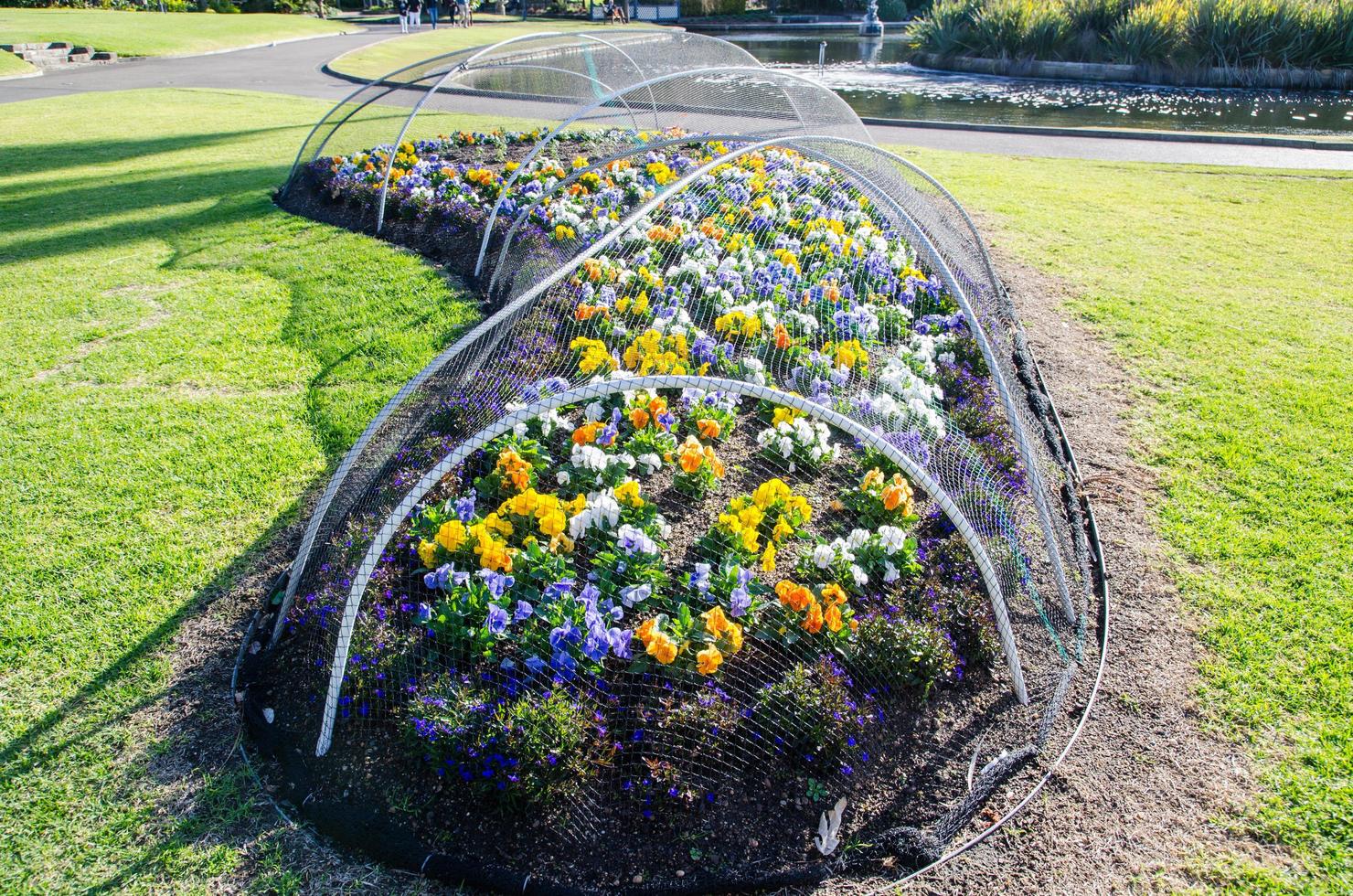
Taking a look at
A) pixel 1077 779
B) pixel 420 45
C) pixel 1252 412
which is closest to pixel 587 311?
pixel 1077 779

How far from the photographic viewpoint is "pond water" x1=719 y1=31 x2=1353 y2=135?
47.9ft

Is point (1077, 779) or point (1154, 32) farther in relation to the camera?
point (1154, 32)

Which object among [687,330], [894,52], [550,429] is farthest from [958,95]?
[550,429]

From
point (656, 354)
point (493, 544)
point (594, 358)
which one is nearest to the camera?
point (493, 544)

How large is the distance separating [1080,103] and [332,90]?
1557 centimetres

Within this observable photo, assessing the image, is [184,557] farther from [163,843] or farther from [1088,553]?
[1088,553]

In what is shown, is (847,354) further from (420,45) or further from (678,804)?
(420,45)

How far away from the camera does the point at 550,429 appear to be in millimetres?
4121

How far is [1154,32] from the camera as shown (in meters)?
17.8

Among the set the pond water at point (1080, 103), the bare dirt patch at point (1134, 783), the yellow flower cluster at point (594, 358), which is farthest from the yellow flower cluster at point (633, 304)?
the pond water at point (1080, 103)

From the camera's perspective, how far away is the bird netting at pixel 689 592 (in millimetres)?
2730

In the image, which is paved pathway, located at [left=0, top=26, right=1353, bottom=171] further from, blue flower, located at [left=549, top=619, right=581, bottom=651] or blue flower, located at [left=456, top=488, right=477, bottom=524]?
blue flower, located at [left=549, top=619, right=581, bottom=651]

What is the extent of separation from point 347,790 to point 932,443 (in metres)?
3.00

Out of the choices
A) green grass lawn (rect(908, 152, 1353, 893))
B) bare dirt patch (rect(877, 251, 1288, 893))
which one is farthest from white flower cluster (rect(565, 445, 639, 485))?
green grass lawn (rect(908, 152, 1353, 893))
